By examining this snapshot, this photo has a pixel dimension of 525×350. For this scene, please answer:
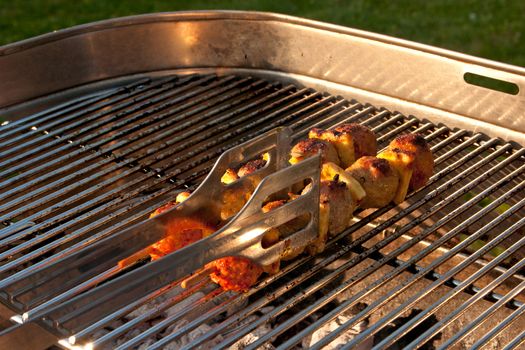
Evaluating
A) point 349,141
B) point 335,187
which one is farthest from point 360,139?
point 335,187

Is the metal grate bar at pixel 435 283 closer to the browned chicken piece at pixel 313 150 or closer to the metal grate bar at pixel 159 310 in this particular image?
the metal grate bar at pixel 159 310

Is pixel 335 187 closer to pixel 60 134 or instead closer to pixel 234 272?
pixel 234 272

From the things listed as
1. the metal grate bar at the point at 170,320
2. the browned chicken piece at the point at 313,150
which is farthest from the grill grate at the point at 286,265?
the browned chicken piece at the point at 313,150

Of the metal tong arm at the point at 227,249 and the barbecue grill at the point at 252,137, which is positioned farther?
the barbecue grill at the point at 252,137

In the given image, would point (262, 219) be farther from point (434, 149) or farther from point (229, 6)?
point (229, 6)

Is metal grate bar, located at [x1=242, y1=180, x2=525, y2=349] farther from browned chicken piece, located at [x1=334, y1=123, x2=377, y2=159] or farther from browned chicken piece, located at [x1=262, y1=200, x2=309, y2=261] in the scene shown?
browned chicken piece, located at [x1=334, y1=123, x2=377, y2=159]

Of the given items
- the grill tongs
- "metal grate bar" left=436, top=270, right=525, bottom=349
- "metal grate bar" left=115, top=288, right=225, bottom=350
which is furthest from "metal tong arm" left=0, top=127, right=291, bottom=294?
"metal grate bar" left=436, top=270, right=525, bottom=349
